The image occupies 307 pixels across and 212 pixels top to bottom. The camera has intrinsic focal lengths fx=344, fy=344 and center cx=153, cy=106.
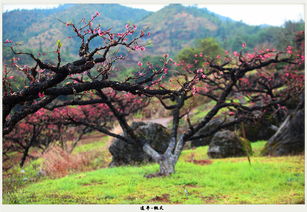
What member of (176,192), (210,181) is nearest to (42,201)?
(176,192)

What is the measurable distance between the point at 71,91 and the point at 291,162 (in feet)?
29.5

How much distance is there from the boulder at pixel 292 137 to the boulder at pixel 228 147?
1112 millimetres

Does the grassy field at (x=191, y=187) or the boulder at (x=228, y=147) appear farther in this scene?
the boulder at (x=228, y=147)

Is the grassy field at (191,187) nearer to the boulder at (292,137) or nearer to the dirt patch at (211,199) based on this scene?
the dirt patch at (211,199)

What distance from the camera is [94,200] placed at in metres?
8.10

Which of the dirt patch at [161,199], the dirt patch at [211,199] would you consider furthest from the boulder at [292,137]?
the dirt patch at [161,199]

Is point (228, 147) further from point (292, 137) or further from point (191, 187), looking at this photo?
point (191, 187)

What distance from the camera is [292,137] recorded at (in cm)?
1402

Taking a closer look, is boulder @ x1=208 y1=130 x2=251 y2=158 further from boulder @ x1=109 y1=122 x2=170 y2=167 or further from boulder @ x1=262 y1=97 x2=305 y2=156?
boulder @ x1=109 y1=122 x2=170 y2=167

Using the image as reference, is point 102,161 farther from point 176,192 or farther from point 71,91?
point 71,91

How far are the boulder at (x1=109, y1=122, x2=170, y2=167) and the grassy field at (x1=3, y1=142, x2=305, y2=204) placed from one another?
2235 millimetres

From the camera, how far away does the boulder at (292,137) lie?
13.9m

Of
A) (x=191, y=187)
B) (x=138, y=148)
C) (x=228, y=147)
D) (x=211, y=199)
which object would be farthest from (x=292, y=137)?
(x=211, y=199)

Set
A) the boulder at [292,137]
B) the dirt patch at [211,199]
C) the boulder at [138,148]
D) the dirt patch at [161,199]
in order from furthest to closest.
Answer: the boulder at [138,148] → the boulder at [292,137] → the dirt patch at [161,199] → the dirt patch at [211,199]
